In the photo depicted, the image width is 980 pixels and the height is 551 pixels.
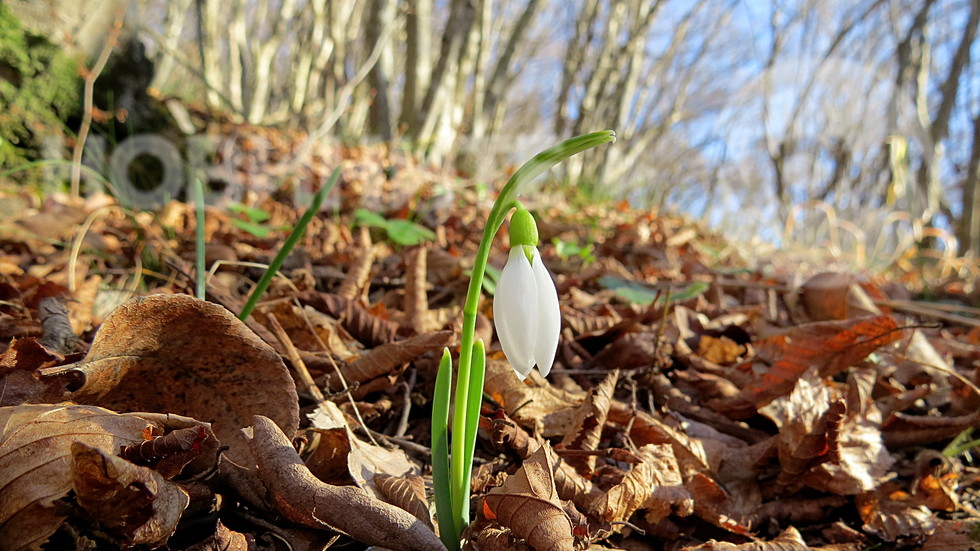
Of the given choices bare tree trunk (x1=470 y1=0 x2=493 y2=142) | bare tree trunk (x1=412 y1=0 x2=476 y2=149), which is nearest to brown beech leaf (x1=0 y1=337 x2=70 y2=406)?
bare tree trunk (x1=412 y1=0 x2=476 y2=149)

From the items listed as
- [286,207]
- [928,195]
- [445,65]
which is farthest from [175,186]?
[928,195]

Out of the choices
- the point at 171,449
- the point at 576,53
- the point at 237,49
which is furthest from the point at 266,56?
the point at 171,449

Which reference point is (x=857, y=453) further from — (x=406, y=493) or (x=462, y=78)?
(x=462, y=78)

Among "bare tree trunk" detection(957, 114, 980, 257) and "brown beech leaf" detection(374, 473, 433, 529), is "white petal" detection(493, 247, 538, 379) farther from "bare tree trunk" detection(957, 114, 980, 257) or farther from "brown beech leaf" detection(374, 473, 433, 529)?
"bare tree trunk" detection(957, 114, 980, 257)

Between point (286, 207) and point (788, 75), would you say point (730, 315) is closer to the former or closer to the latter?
point (286, 207)

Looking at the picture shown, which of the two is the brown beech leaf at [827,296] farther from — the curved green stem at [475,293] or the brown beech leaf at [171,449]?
the brown beech leaf at [171,449]
